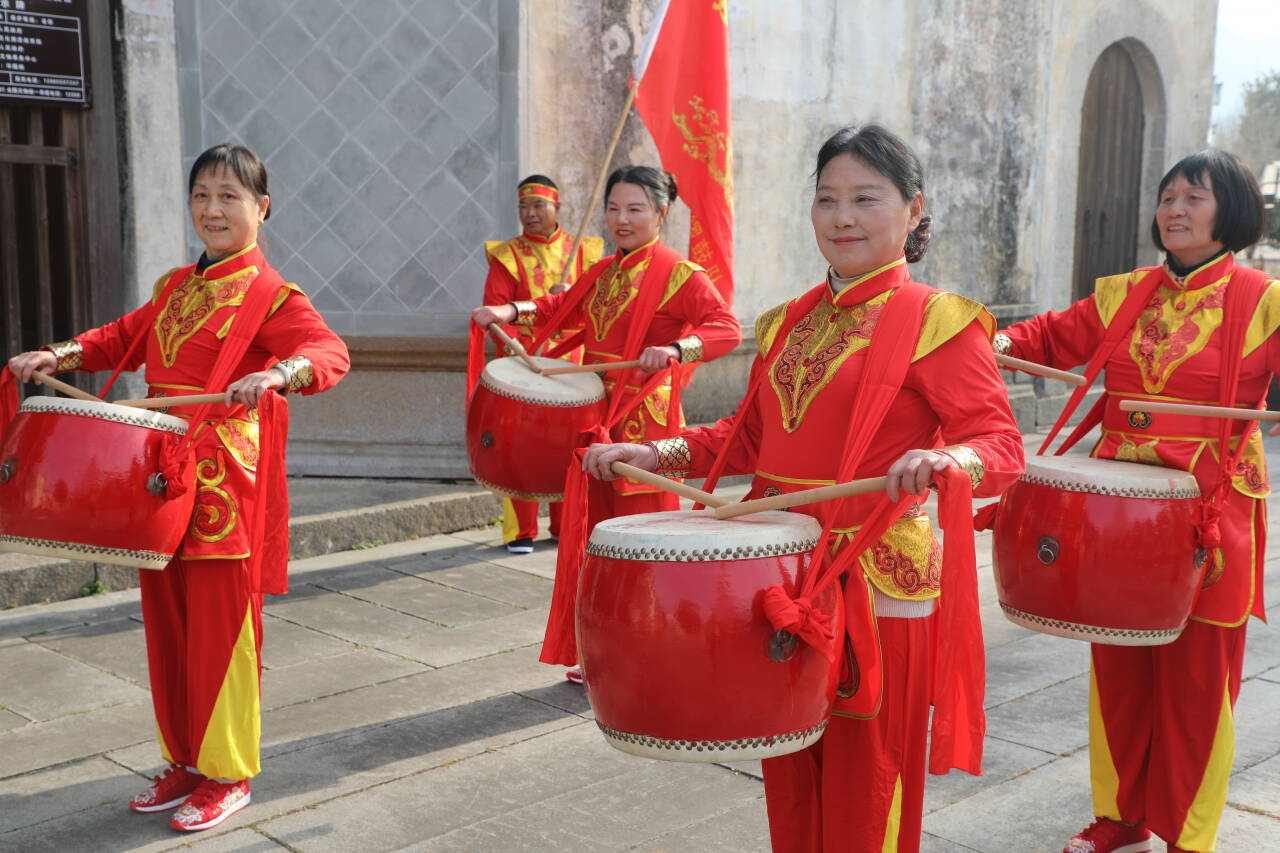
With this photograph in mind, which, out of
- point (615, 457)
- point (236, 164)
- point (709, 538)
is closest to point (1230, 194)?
point (615, 457)

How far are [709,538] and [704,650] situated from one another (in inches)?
6.7

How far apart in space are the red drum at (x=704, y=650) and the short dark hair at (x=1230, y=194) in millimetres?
1526

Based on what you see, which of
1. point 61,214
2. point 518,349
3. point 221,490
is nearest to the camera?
point 221,490

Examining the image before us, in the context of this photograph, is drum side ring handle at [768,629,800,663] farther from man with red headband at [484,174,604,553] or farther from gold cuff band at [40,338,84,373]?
man with red headband at [484,174,604,553]

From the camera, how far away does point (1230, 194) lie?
9.58 ft

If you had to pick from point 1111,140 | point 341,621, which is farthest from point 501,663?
point 1111,140

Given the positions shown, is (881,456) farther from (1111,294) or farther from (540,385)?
(540,385)

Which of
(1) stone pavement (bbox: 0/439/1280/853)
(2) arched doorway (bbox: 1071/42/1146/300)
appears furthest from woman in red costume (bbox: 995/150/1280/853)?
(2) arched doorway (bbox: 1071/42/1146/300)

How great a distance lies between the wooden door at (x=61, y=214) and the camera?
230 inches

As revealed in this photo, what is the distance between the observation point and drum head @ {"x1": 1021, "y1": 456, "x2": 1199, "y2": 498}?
2.74 metres

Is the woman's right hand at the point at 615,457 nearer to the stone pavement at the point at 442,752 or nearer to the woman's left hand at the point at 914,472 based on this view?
the woman's left hand at the point at 914,472

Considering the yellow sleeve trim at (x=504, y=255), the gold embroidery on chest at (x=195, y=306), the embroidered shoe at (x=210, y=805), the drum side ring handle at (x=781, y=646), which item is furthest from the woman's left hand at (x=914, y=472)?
the yellow sleeve trim at (x=504, y=255)

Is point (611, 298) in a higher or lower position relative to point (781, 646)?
higher

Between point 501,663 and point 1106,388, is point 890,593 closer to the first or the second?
point 1106,388
